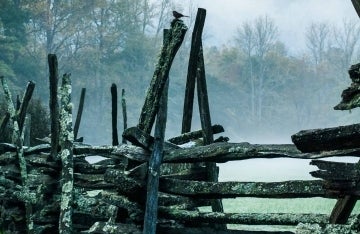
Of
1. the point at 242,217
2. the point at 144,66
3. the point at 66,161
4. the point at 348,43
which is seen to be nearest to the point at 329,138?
the point at 242,217

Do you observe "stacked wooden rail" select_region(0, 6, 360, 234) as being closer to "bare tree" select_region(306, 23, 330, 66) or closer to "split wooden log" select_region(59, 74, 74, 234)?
"split wooden log" select_region(59, 74, 74, 234)

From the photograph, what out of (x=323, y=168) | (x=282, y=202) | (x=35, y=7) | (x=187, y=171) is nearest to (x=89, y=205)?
(x=187, y=171)

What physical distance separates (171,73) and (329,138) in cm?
6522

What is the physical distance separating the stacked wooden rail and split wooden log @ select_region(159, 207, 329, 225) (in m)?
0.01

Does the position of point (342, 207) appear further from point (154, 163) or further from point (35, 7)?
point (35, 7)

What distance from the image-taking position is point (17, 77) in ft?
140

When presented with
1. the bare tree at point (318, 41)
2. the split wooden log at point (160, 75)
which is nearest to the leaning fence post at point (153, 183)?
the split wooden log at point (160, 75)

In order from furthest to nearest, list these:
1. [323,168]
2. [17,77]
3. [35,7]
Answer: [35,7], [17,77], [323,168]

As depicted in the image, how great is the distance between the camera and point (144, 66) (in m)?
60.2

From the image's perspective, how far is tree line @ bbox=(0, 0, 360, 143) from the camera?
46438mm

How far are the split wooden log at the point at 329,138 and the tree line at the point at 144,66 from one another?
35.1 meters

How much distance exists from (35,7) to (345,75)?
4194cm

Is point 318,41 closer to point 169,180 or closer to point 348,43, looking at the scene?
point 348,43

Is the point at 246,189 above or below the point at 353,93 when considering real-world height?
below
